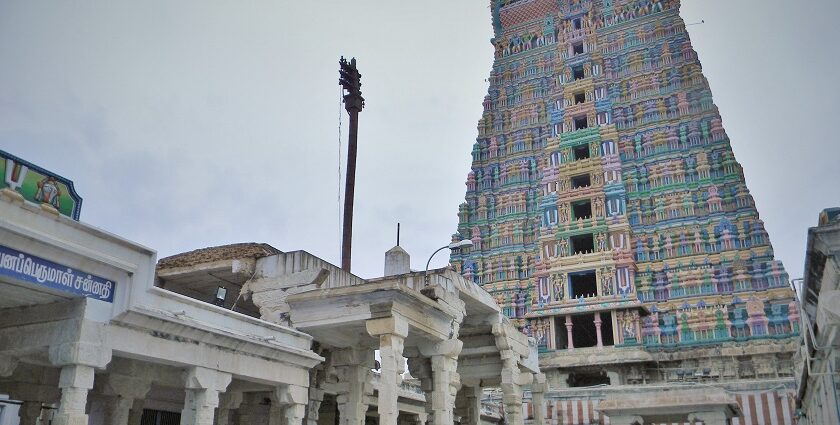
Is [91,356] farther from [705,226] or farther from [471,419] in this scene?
[705,226]

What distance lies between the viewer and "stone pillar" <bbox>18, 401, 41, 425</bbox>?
47.3 ft

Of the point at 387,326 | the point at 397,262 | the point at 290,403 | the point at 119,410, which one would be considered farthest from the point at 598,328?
the point at 119,410

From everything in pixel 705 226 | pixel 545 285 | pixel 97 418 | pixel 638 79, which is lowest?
pixel 97 418

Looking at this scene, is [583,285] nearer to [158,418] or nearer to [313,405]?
[313,405]

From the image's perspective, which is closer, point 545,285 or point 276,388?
point 276,388

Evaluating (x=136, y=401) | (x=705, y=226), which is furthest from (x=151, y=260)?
(x=705, y=226)

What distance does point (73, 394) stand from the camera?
32.2 feet

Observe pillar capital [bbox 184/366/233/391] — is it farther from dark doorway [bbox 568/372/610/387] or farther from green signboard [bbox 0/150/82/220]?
dark doorway [bbox 568/372/610/387]

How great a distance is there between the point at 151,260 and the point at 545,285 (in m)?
34.5

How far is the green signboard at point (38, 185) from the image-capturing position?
10.5 meters

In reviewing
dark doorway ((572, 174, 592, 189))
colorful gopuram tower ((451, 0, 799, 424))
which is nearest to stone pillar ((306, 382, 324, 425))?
colorful gopuram tower ((451, 0, 799, 424))

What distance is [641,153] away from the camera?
45.9 metres

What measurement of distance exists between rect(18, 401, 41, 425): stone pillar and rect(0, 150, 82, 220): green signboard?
539 centimetres

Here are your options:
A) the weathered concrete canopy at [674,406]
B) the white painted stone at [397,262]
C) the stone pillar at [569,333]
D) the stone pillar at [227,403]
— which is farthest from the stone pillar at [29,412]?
the stone pillar at [569,333]
